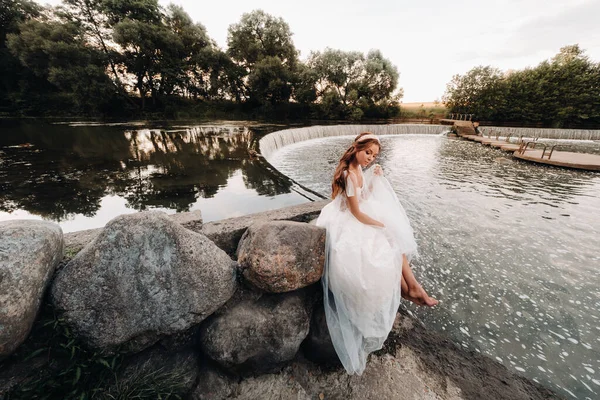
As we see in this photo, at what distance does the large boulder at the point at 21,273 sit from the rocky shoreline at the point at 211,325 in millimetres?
12

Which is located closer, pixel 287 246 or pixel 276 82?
pixel 287 246

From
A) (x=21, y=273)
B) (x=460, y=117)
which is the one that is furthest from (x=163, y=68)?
(x=460, y=117)

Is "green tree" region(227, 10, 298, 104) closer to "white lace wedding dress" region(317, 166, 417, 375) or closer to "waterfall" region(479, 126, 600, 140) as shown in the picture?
"waterfall" region(479, 126, 600, 140)

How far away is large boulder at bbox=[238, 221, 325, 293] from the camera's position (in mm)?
2068

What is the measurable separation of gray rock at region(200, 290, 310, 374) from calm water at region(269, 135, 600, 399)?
184cm

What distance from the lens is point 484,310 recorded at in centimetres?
315

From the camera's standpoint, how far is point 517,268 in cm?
398

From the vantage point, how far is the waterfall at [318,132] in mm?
13267

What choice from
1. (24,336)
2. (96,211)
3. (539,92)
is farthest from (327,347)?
(539,92)

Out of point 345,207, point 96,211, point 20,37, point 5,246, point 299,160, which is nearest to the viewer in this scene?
point 5,246

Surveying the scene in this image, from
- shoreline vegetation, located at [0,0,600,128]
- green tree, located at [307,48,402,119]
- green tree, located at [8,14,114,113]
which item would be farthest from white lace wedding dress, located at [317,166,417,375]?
green tree, located at [8,14,114,113]

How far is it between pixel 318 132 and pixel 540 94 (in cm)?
3430

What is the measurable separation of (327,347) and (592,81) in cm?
5034

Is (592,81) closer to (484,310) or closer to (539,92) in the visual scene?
(539,92)
